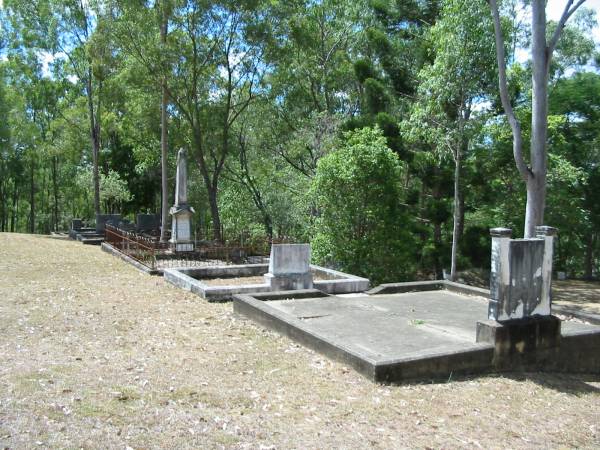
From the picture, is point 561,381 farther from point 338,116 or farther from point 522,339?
point 338,116

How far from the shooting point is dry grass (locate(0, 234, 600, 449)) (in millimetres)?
4527

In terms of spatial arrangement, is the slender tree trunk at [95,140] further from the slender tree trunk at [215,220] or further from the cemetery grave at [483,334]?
the cemetery grave at [483,334]

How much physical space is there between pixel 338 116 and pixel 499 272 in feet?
55.7

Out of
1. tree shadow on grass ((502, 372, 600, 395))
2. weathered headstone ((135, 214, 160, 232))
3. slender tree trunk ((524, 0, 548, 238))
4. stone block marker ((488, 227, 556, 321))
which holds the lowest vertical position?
tree shadow on grass ((502, 372, 600, 395))

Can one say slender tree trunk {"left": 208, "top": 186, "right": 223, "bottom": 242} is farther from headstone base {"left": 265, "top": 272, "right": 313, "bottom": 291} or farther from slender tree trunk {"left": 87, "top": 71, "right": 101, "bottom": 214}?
headstone base {"left": 265, "top": 272, "right": 313, "bottom": 291}

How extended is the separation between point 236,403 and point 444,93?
40.8ft

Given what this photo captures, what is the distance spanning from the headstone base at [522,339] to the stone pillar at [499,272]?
0.64ft

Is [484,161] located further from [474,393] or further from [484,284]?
[474,393]

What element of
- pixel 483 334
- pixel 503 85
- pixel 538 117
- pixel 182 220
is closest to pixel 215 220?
pixel 182 220

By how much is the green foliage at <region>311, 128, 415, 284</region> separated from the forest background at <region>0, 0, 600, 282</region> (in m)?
0.04

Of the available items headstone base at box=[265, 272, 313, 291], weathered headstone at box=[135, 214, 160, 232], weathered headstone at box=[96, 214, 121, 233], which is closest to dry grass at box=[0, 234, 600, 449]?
headstone base at box=[265, 272, 313, 291]

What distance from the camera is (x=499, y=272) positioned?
6883mm

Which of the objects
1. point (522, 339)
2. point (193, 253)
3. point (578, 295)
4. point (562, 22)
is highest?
point (562, 22)

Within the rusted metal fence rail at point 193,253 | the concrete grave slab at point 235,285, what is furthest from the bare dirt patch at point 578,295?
the rusted metal fence rail at point 193,253
